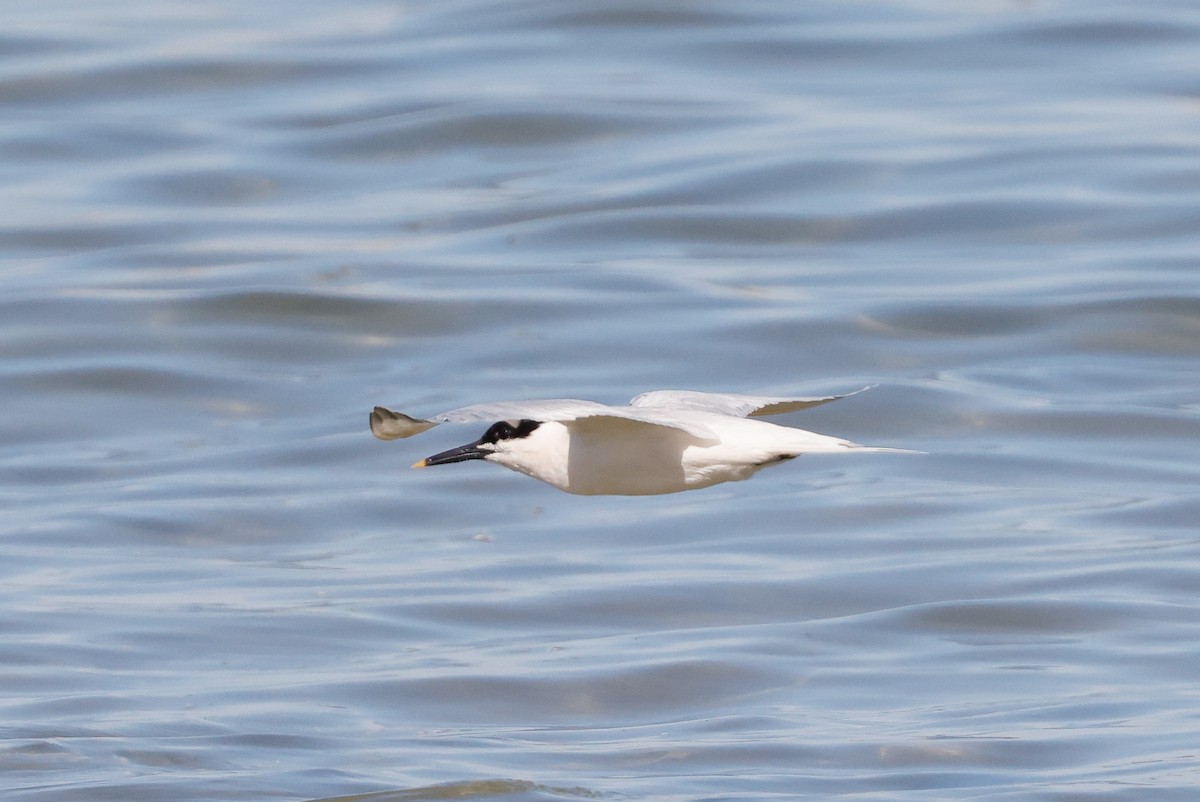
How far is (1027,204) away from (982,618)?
26.2 ft

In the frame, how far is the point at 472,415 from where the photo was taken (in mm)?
5906

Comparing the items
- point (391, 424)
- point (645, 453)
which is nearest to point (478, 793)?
point (645, 453)

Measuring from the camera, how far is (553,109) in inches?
880

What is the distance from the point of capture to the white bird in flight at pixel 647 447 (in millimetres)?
6754

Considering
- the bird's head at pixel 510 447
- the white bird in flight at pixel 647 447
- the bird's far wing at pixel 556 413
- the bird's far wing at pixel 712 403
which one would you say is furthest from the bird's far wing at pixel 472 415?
the bird's far wing at pixel 712 403

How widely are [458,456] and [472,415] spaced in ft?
3.72

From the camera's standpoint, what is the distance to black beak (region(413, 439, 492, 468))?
6938mm

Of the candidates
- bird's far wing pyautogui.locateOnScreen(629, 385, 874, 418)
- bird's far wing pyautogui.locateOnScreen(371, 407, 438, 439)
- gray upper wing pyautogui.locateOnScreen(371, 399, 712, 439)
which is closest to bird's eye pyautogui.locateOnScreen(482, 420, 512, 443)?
bird's far wing pyautogui.locateOnScreen(629, 385, 874, 418)

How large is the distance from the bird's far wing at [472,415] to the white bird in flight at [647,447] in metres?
0.31

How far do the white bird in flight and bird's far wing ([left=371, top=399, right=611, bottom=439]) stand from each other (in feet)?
1.01

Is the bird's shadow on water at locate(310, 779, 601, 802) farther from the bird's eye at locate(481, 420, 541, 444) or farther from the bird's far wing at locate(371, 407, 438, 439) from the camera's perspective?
the bird's far wing at locate(371, 407, 438, 439)

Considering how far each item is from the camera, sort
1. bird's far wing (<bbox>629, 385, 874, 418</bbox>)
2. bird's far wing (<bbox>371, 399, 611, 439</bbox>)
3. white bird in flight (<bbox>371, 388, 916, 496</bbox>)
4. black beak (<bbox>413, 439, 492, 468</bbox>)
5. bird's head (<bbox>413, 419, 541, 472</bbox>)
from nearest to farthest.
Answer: bird's far wing (<bbox>371, 399, 611, 439</bbox>), white bird in flight (<bbox>371, 388, 916, 496</bbox>), black beak (<bbox>413, 439, 492, 468</bbox>), bird's head (<bbox>413, 419, 541, 472</bbox>), bird's far wing (<bbox>629, 385, 874, 418</bbox>)

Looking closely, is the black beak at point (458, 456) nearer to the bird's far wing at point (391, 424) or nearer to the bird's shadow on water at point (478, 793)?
the bird's far wing at point (391, 424)

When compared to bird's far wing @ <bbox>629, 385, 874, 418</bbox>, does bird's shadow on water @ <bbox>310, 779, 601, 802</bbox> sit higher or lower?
lower
